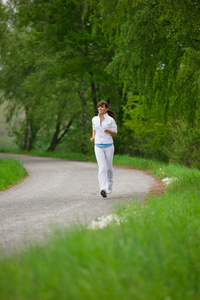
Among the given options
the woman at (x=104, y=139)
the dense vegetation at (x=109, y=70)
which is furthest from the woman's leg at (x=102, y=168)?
the dense vegetation at (x=109, y=70)

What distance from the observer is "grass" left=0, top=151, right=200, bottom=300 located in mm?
2873

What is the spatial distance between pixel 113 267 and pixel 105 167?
593 centimetres

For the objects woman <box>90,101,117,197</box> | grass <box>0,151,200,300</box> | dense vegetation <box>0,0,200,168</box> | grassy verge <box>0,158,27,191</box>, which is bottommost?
grassy verge <box>0,158,27,191</box>

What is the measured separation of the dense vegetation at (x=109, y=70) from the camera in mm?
10961

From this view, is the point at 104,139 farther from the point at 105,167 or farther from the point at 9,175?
the point at 9,175

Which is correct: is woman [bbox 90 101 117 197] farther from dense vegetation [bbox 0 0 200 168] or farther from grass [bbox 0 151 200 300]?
grass [bbox 0 151 200 300]

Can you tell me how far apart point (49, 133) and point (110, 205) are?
37098mm

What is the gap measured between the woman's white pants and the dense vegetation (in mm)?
3138

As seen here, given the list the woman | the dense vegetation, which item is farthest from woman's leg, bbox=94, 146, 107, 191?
the dense vegetation

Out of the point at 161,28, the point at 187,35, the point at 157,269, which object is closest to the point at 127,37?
the point at 161,28

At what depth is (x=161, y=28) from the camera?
1088 centimetres

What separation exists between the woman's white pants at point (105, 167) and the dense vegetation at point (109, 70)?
10.3 ft

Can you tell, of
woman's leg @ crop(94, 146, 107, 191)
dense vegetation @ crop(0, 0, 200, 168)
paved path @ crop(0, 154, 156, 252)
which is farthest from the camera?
dense vegetation @ crop(0, 0, 200, 168)

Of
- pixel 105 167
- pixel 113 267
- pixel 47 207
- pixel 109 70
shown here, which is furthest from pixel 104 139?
pixel 113 267
